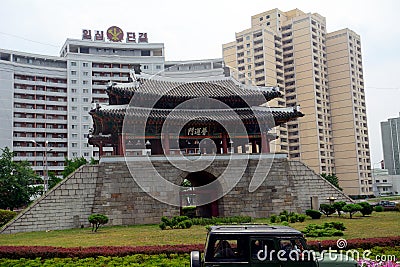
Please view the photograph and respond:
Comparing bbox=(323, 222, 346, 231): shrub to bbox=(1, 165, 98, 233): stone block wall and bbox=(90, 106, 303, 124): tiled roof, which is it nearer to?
bbox=(90, 106, 303, 124): tiled roof

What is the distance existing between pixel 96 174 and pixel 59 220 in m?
3.76

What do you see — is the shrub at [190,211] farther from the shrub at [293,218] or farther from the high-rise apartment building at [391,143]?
the high-rise apartment building at [391,143]

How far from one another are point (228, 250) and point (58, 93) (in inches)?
2569

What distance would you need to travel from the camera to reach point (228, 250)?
7316 millimetres

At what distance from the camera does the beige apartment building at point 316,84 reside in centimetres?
6931

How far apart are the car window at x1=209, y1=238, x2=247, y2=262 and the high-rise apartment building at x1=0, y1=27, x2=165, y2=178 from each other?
2160 inches

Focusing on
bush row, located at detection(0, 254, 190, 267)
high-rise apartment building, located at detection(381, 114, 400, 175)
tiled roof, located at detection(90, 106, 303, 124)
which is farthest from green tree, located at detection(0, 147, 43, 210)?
high-rise apartment building, located at detection(381, 114, 400, 175)

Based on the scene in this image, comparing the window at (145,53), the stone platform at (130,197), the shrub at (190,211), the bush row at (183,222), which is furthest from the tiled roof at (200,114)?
the window at (145,53)

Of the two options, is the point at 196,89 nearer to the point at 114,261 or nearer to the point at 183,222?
the point at 183,222

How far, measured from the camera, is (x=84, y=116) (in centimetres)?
6856

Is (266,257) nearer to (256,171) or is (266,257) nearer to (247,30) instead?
(256,171)

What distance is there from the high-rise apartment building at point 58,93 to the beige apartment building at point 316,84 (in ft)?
62.2

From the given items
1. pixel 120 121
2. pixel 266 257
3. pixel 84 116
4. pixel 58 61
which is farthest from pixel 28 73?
pixel 266 257

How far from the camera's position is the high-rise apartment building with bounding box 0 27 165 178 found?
207ft
